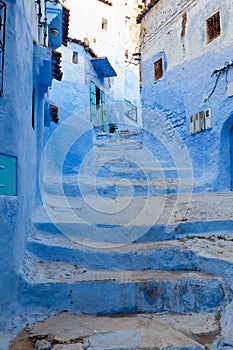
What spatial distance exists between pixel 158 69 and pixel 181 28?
206 centimetres

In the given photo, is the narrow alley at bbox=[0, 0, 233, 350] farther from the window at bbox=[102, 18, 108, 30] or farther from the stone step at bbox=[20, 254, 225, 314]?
the window at bbox=[102, 18, 108, 30]

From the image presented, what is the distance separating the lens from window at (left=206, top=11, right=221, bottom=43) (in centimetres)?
1125

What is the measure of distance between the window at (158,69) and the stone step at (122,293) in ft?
36.3

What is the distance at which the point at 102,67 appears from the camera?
1738 centimetres

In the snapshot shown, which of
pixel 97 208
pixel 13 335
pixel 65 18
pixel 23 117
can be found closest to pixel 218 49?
A: pixel 65 18

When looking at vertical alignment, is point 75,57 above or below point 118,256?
above

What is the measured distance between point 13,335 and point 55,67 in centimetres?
561

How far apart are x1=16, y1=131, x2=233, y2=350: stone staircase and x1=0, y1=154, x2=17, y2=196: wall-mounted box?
3.81ft

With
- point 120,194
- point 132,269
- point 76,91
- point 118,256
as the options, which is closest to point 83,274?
point 118,256

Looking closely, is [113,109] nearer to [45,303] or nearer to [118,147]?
[118,147]

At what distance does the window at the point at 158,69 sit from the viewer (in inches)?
571

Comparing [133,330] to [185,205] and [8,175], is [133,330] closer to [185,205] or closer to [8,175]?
[8,175]

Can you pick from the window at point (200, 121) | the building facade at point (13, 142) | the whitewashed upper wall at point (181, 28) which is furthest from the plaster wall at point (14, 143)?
the whitewashed upper wall at point (181, 28)

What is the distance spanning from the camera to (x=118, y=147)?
16.3 meters
